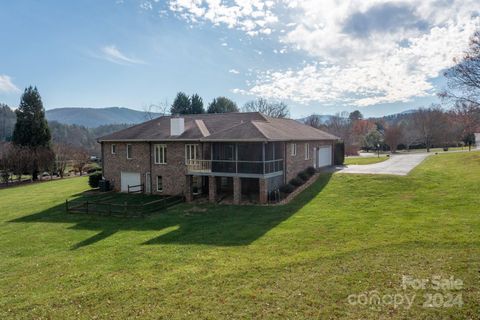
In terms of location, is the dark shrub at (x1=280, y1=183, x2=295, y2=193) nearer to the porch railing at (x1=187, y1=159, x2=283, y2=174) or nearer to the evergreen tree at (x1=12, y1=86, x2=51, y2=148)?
the porch railing at (x1=187, y1=159, x2=283, y2=174)

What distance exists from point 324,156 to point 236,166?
44.8 feet

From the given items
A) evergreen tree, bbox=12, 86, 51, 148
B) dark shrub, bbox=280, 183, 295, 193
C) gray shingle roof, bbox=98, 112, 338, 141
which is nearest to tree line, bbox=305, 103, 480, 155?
gray shingle roof, bbox=98, 112, 338, 141

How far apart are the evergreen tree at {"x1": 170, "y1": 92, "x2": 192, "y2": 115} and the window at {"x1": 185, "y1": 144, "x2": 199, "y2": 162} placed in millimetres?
38268

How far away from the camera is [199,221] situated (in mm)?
18844

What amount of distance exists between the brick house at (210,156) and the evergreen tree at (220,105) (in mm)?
31102

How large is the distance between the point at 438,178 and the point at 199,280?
20.9 m

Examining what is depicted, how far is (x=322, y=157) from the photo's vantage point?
107 ft

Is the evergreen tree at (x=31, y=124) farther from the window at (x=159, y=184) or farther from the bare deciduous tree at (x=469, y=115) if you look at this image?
the bare deciduous tree at (x=469, y=115)

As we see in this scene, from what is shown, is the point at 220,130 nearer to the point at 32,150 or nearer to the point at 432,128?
the point at 32,150

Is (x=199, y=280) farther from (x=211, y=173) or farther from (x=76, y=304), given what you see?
(x=211, y=173)

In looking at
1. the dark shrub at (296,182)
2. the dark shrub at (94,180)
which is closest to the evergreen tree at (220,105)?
the dark shrub at (94,180)

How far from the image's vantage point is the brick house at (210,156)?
74.5 ft

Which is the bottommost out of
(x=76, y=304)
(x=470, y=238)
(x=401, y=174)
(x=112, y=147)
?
(x=76, y=304)

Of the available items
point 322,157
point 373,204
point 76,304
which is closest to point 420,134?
point 322,157
